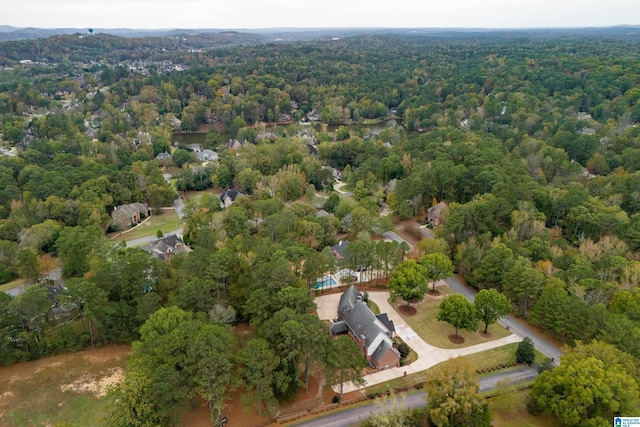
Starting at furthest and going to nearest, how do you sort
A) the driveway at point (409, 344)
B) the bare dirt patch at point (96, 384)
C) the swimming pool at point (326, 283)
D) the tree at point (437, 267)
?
the swimming pool at point (326, 283) < the tree at point (437, 267) < the driveway at point (409, 344) < the bare dirt patch at point (96, 384)

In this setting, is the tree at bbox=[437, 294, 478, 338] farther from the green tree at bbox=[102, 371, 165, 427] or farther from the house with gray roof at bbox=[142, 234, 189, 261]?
the house with gray roof at bbox=[142, 234, 189, 261]

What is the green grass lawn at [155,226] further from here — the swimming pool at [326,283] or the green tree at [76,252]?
Answer: the swimming pool at [326,283]

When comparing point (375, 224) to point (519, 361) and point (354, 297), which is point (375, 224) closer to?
point (354, 297)

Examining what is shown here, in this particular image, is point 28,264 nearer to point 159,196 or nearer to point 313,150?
point 159,196

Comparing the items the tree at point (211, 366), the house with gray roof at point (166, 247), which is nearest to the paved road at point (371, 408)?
the tree at point (211, 366)

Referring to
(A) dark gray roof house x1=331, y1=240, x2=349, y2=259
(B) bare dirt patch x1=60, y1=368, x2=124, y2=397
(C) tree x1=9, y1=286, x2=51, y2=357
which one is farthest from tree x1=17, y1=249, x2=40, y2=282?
(A) dark gray roof house x1=331, y1=240, x2=349, y2=259

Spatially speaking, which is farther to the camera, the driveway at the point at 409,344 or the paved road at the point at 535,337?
the paved road at the point at 535,337
